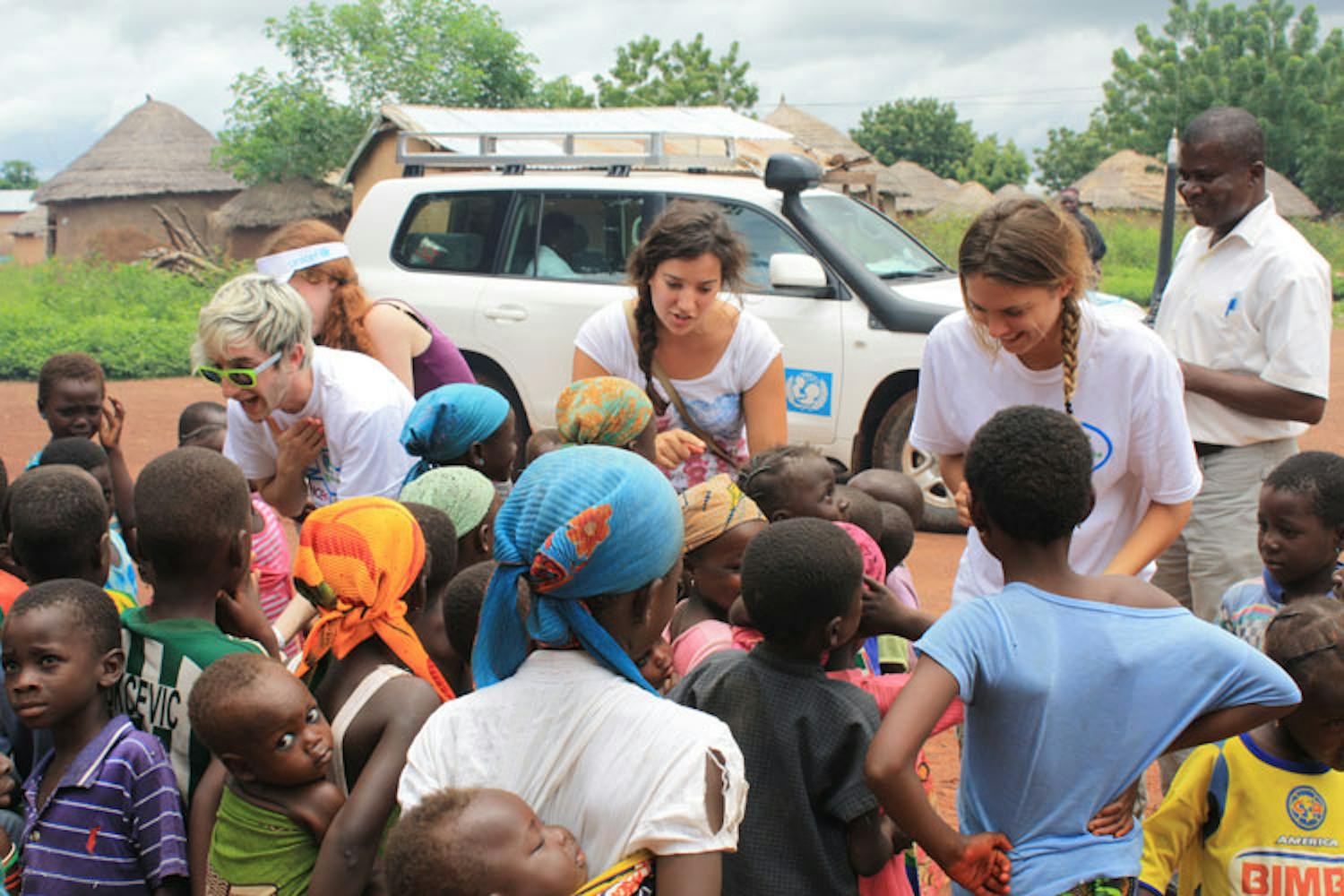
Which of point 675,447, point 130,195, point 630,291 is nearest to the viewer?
point 675,447

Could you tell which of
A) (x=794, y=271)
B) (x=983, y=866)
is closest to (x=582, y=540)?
(x=983, y=866)

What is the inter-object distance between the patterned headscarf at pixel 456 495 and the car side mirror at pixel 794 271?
417 cm

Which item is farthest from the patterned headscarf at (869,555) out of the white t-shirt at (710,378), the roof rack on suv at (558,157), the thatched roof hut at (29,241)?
the thatched roof hut at (29,241)

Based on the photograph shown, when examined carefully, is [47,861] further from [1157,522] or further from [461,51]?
[461,51]

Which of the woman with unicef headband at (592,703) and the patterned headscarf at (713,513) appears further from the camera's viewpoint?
the patterned headscarf at (713,513)

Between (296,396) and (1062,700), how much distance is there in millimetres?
2560

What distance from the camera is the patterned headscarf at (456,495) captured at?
3.22 meters

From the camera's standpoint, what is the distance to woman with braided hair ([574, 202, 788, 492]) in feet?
12.8

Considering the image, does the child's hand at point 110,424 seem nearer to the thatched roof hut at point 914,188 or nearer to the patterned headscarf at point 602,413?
the patterned headscarf at point 602,413

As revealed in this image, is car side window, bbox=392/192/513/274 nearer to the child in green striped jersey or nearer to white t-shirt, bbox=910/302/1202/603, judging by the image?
white t-shirt, bbox=910/302/1202/603

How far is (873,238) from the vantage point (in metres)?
8.11

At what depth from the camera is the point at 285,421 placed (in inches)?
152

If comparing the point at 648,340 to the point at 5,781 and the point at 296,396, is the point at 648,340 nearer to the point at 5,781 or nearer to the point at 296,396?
the point at 296,396

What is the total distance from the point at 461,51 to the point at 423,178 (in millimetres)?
22300
